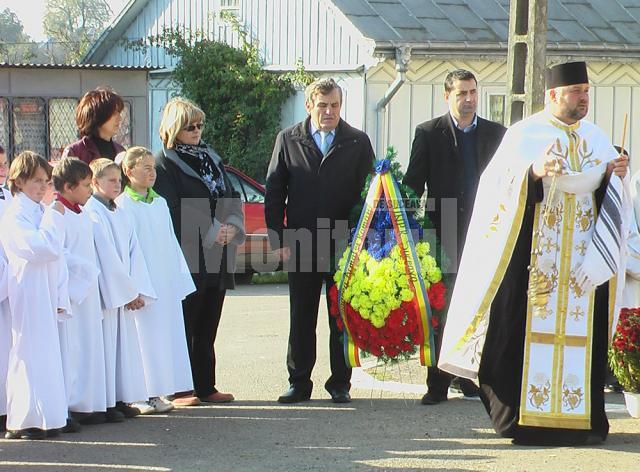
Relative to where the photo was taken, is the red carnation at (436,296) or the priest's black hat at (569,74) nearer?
the priest's black hat at (569,74)

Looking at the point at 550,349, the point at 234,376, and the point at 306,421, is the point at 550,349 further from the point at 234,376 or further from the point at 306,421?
the point at 234,376

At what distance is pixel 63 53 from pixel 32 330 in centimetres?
5568

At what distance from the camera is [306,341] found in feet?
30.6

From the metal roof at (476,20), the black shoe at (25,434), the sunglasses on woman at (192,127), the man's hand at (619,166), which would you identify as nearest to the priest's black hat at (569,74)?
the man's hand at (619,166)

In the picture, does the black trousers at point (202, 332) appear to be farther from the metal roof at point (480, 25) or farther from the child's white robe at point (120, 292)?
the metal roof at point (480, 25)

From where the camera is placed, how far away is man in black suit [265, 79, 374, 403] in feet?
30.4

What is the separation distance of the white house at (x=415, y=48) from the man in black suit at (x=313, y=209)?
1093cm

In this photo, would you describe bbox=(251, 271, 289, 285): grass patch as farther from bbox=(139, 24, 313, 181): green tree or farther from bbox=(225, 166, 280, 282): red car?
bbox=(139, 24, 313, 181): green tree

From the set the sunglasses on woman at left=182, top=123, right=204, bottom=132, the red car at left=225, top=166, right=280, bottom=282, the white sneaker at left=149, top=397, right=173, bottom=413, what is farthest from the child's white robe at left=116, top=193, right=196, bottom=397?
the red car at left=225, top=166, right=280, bottom=282

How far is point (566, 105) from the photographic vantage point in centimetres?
774

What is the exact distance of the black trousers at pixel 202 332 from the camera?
930cm

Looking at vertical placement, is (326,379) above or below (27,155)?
below

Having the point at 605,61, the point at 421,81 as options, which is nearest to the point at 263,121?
the point at 421,81

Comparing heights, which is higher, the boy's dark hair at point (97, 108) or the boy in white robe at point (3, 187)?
the boy's dark hair at point (97, 108)
